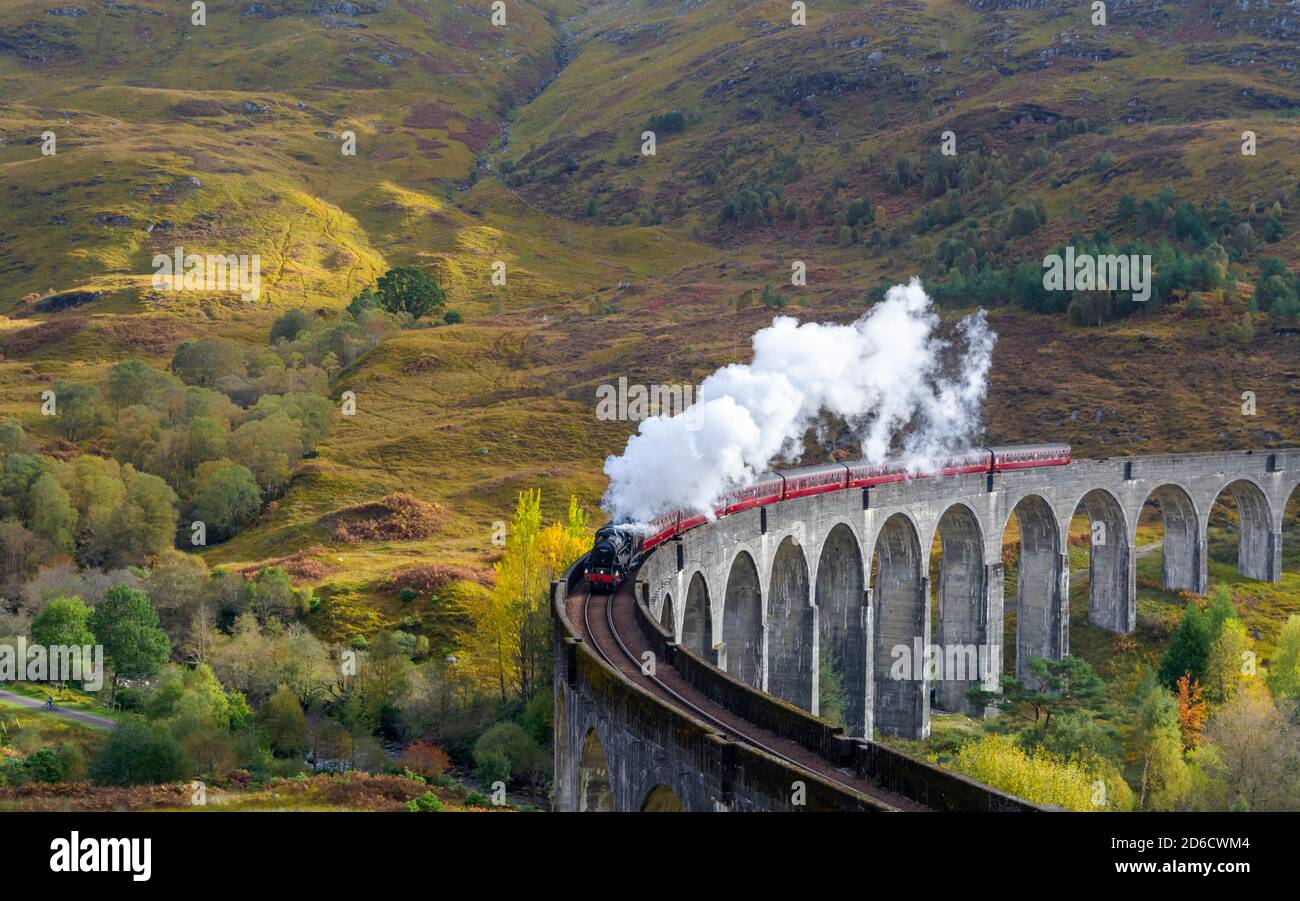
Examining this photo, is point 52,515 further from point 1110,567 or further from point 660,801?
point 1110,567

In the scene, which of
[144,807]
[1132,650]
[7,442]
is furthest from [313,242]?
[144,807]

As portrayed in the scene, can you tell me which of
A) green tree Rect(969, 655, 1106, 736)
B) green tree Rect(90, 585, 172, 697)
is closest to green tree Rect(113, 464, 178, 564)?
green tree Rect(90, 585, 172, 697)

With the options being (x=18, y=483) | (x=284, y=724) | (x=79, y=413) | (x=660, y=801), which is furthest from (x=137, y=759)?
(x=79, y=413)

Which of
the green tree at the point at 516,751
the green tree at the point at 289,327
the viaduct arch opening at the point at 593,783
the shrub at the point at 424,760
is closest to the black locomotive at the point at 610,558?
the viaduct arch opening at the point at 593,783

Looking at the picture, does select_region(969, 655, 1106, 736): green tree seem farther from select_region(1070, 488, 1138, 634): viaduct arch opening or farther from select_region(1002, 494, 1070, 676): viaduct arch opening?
select_region(1070, 488, 1138, 634): viaduct arch opening

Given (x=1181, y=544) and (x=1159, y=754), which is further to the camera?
(x=1181, y=544)

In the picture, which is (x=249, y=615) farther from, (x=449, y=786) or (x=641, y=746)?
(x=641, y=746)
